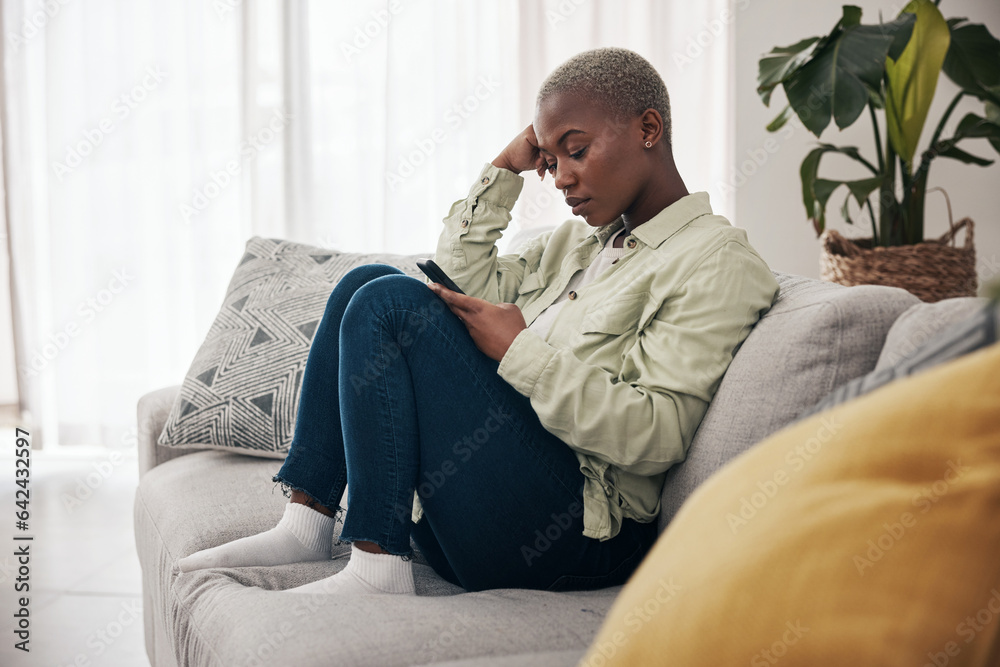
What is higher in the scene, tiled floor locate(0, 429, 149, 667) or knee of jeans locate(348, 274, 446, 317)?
knee of jeans locate(348, 274, 446, 317)

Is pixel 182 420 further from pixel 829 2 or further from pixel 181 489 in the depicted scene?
pixel 829 2

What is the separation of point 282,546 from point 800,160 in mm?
2388

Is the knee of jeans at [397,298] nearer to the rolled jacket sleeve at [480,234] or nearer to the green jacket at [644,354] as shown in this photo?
the green jacket at [644,354]

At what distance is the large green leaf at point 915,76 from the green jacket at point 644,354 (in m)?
1.37

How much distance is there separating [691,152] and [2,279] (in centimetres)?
273

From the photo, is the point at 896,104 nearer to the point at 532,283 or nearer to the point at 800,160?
the point at 800,160

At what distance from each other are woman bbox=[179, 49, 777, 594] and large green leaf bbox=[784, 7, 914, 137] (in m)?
1.07

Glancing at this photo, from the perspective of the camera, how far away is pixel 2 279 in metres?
3.09

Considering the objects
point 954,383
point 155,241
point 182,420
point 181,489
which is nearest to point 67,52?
point 155,241

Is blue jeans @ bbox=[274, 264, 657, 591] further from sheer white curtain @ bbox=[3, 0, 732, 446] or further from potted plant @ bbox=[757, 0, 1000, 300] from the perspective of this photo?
sheer white curtain @ bbox=[3, 0, 732, 446]

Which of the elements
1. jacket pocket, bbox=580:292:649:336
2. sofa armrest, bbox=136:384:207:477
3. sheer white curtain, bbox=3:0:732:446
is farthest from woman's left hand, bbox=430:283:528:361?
sheer white curtain, bbox=3:0:732:446

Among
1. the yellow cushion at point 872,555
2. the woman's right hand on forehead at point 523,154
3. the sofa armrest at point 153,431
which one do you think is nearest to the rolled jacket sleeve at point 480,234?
the woman's right hand on forehead at point 523,154

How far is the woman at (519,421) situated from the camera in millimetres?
959

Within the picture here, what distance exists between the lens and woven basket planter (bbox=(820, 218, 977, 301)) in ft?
7.14
